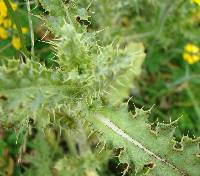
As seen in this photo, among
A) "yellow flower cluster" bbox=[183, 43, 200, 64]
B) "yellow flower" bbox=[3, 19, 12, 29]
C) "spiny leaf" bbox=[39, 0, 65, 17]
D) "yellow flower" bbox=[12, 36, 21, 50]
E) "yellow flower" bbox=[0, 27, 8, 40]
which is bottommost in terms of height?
"yellow flower cluster" bbox=[183, 43, 200, 64]

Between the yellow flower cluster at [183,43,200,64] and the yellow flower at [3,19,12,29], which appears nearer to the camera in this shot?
the yellow flower at [3,19,12,29]

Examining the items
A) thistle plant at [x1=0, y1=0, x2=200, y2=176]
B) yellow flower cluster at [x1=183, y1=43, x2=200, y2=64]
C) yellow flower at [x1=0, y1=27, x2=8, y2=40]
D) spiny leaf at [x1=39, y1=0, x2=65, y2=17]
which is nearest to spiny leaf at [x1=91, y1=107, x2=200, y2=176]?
thistle plant at [x1=0, y1=0, x2=200, y2=176]

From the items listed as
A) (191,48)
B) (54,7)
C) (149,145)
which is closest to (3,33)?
(54,7)

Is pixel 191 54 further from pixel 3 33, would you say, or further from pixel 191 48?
pixel 3 33

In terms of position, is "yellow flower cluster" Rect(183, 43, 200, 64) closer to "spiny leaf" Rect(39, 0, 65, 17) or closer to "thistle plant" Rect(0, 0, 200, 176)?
"thistle plant" Rect(0, 0, 200, 176)

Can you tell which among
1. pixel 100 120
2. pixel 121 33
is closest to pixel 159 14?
pixel 121 33

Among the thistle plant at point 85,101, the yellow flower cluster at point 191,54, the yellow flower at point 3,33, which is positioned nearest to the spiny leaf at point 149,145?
the thistle plant at point 85,101

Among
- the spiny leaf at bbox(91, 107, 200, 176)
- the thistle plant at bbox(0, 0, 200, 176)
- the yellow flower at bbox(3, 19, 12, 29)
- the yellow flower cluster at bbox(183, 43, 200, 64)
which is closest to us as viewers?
the thistle plant at bbox(0, 0, 200, 176)

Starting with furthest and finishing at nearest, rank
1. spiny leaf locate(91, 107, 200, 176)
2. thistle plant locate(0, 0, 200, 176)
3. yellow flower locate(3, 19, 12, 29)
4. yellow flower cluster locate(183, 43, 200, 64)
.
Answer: yellow flower cluster locate(183, 43, 200, 64) → yellow flower locate(3, 19, 12, 29) → spiny leaf locate(91, 107, 200, 176) → thistle plant locate(0, 0, 200, 176)
